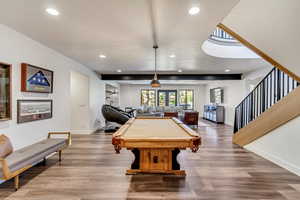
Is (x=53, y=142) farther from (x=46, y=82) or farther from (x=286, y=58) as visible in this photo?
(x=286, y=58)

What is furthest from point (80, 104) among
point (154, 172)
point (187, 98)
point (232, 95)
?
point (187, 98)

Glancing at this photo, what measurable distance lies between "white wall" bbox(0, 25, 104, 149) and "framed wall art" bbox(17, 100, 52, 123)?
0.27ft

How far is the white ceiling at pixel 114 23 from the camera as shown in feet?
6.68

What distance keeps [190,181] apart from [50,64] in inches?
153

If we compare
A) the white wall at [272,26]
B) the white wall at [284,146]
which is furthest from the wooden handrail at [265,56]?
the white wall at [284,146]

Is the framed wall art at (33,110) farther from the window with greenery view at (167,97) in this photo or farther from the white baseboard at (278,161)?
the window with greenery view at (167,97)

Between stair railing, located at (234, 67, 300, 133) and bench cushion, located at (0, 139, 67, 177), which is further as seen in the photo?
stair railing, located at (234, 67, 300, 133)

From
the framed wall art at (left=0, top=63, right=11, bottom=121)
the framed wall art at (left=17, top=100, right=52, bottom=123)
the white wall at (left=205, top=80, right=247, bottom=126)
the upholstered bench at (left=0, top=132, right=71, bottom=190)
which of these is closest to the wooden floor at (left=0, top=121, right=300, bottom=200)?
the upholstered bench at (left=0, top=132, right=71, bottom=190)

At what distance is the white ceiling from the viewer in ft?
6.68

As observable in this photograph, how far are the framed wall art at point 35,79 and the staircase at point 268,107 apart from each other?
16.2 ft

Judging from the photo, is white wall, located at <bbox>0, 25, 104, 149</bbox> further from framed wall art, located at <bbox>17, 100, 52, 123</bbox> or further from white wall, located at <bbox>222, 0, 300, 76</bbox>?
white wall, located at <bbox>222, 0, 300, 76</bbox>

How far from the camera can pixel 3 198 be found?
7.30ft

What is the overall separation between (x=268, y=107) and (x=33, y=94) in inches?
216

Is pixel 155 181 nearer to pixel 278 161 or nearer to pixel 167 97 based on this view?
pixel 278 161
